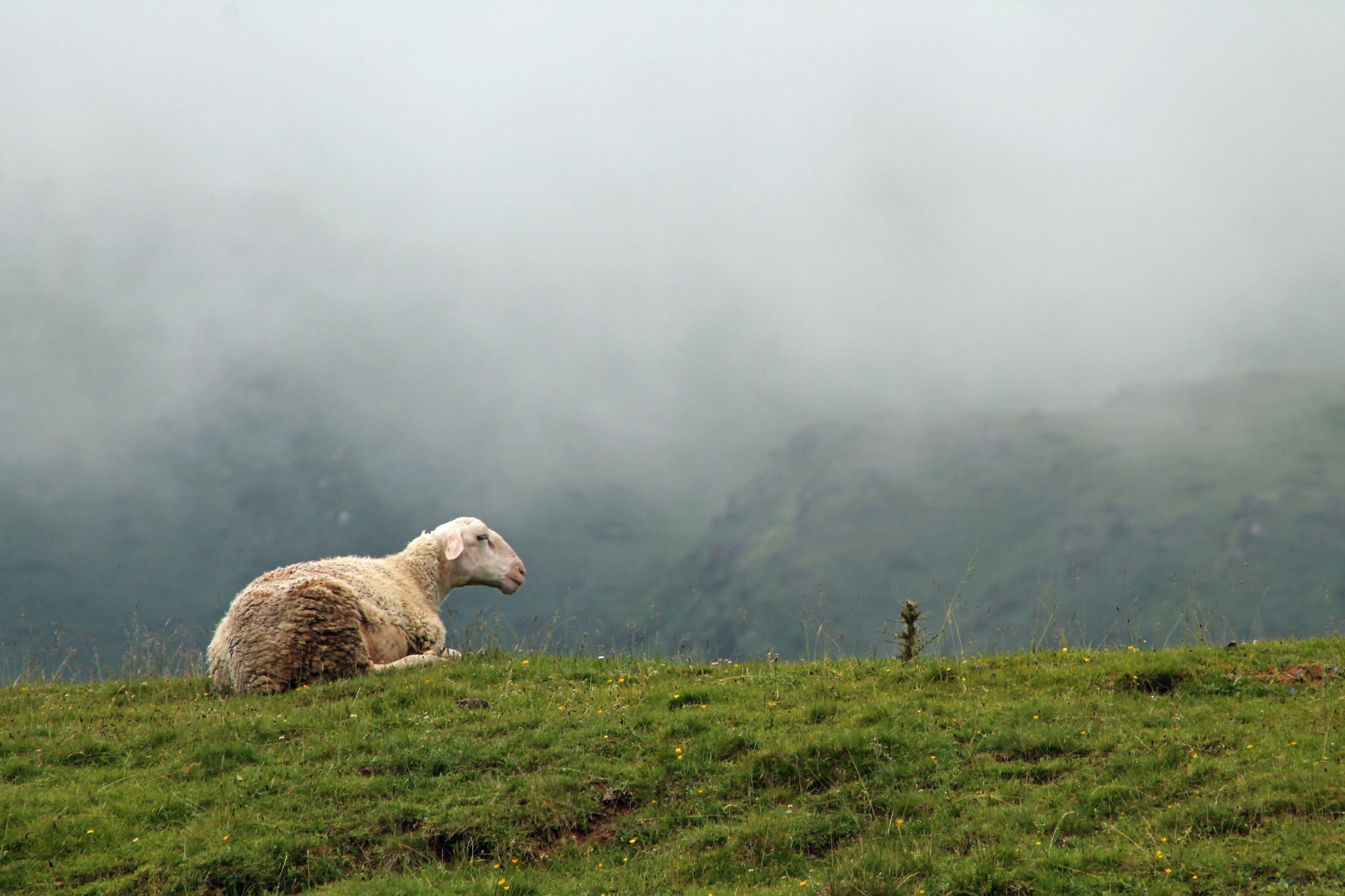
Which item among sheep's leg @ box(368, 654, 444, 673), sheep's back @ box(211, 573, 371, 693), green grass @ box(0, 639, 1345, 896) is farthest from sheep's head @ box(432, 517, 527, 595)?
green grass @ box(0, 639, 1345, 896)

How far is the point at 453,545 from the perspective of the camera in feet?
49.3

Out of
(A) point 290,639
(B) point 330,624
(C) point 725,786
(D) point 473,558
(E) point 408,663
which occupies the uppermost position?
(D) point 473,558

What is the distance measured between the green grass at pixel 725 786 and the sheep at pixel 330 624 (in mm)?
655

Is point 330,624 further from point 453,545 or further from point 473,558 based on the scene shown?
point 473,558

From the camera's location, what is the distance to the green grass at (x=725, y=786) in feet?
23.4

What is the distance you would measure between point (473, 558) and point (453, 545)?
0.36 meters

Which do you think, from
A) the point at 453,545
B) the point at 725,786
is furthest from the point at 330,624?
the point at 725,786

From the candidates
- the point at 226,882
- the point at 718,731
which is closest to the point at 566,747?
the point at 718,731

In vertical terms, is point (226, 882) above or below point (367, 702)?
below

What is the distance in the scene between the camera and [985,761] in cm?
853

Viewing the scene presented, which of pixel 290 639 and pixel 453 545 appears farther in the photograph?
pixel 453 545

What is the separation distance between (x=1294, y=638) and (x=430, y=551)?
33.8ft

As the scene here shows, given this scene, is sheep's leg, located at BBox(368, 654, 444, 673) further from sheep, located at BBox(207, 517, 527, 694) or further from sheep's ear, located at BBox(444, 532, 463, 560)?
sheep's ear, located at BBox(444, 532, 463, 560)

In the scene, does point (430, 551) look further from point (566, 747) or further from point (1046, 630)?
point (1046, 630)
